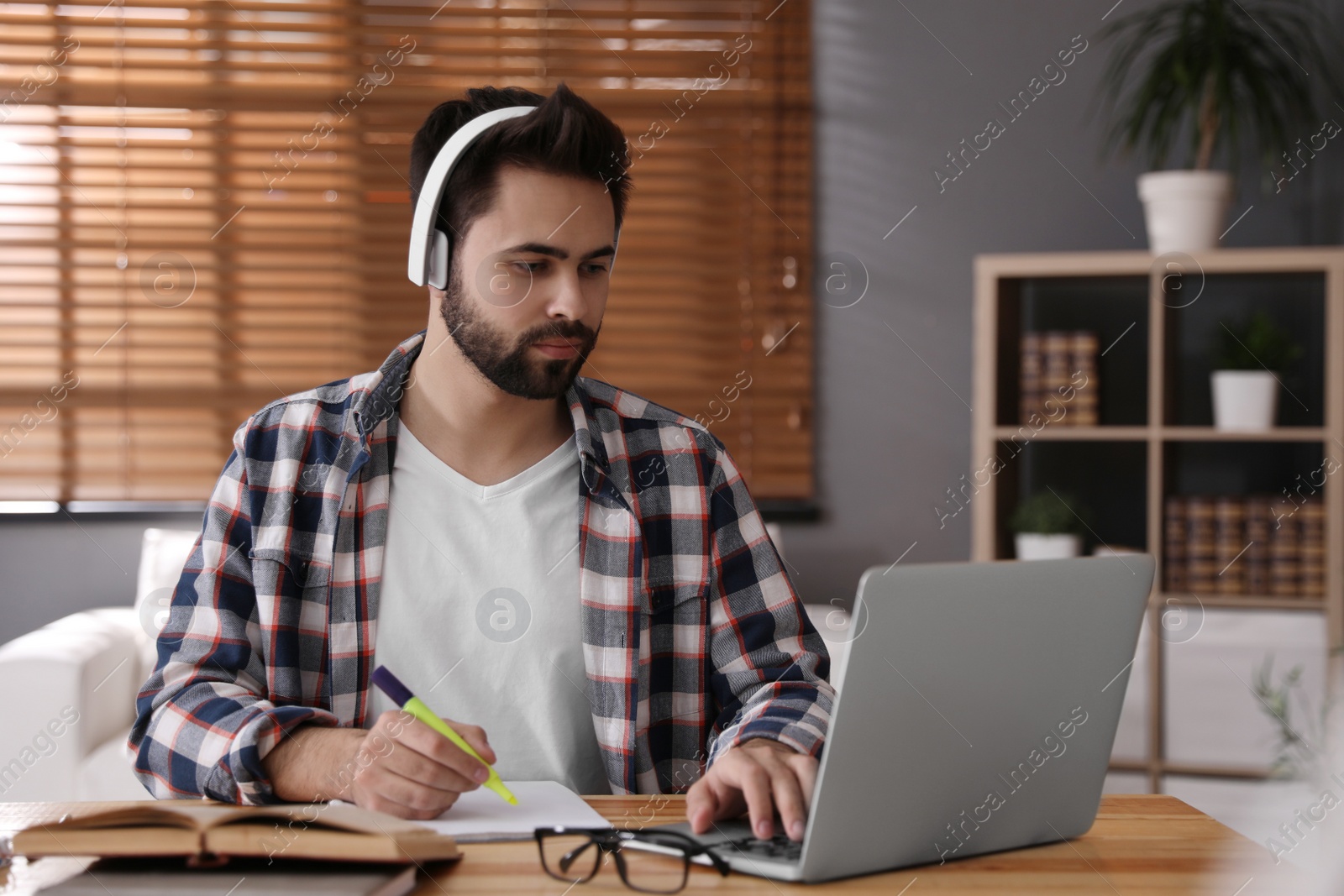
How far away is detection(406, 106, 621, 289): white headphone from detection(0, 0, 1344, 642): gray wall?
1.52 metres

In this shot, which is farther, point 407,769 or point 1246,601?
point 1246,601

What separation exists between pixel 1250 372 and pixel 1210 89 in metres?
0.62

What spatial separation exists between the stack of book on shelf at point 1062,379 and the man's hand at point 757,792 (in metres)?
1.83

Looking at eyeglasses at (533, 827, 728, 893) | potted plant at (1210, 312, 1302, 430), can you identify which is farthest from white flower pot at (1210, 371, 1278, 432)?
eyeglasses at (533, 827, 728, 893)

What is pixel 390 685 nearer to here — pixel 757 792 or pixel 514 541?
pixel 757 792

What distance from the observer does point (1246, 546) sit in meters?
2.39

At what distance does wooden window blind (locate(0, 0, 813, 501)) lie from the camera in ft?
8.95

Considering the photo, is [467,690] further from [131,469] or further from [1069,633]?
[131,469]

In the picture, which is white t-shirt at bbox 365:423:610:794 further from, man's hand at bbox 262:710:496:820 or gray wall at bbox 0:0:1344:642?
gray wall at bbox 0:0:1344:642

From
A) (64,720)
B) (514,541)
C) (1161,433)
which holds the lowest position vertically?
(64,720)

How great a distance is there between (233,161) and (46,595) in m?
1.19

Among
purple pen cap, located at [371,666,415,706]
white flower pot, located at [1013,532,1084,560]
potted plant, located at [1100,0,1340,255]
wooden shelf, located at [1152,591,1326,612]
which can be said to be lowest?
wooden shelf, located at [1152,591,1326,612]

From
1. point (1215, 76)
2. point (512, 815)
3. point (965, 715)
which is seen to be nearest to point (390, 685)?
point (512, 815)

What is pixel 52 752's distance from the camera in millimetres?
2049
